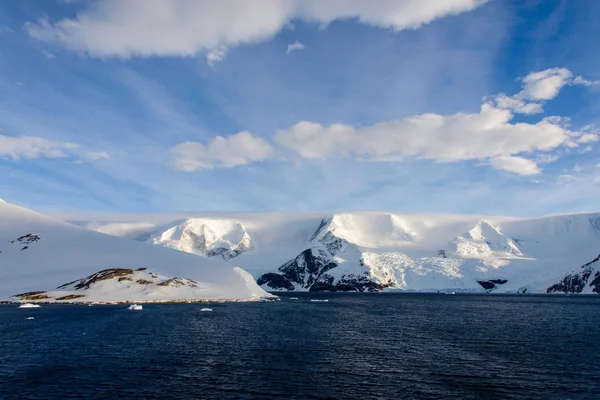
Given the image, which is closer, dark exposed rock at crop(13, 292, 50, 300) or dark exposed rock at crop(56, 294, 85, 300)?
dark exposed rock at crop(56, 294, 85, 300)

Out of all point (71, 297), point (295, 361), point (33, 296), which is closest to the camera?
point (295, 361)

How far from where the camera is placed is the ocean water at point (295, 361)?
148 ft

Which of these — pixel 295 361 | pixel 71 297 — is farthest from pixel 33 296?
pixel 295 361

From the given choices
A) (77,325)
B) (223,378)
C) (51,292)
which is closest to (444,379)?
(223,378)

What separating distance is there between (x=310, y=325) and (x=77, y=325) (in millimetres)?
53119

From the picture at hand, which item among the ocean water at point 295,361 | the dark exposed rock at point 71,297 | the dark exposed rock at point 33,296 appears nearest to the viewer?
the ocean water at point 295,361

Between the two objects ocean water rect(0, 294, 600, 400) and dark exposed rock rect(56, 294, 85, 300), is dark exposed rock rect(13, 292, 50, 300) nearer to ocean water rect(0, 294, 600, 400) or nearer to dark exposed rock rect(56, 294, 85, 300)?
dark exposed rock rect(56, 294, 85, 300)

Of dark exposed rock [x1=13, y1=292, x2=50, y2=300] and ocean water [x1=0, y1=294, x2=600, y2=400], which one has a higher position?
dark exposed rock [x1=13, y1=292, x2=50, y2=300]

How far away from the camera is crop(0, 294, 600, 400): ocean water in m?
45.0

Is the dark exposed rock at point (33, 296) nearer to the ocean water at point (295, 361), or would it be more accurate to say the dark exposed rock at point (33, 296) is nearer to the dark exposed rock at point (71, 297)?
the dark exposed rock at point (71, 297)

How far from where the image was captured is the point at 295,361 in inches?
2336

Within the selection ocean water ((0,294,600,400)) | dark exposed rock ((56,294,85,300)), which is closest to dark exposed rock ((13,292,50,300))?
dark exposed rock ((56,294,85,300))

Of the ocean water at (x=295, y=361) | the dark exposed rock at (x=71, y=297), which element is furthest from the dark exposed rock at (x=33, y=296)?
the ocean water at (x=295, y=361)

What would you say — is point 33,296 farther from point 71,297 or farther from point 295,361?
point 295,361
